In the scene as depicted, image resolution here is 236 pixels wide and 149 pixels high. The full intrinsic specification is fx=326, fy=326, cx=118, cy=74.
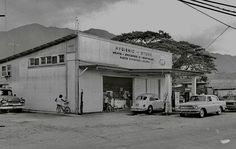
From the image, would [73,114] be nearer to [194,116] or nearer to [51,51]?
[51,51]

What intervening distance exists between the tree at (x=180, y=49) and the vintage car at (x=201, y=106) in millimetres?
33314

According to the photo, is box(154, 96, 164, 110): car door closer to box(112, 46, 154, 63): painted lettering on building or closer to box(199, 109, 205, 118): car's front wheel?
box(199, 109, 205, 118): car's front wheel

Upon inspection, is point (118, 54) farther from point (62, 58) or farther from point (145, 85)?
point (62, 58)

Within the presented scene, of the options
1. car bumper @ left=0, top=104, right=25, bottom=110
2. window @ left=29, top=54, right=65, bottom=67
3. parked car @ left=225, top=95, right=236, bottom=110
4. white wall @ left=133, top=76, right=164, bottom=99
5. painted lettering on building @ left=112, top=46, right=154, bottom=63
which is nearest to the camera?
car bumper @ left=0, top=104, right=25, bottom=110

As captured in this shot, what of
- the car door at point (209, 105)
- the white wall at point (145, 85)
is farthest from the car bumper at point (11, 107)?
the car door at point (209, 105)

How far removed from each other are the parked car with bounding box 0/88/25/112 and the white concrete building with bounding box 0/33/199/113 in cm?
144

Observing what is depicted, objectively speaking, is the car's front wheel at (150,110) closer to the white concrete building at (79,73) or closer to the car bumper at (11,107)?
the white concrete building at (79,73)

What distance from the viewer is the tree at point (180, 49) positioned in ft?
190

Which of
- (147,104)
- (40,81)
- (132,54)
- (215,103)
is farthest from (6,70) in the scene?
(215,103)

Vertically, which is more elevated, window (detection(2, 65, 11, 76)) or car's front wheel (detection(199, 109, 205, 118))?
window (detection(2, 65, 11, 76))

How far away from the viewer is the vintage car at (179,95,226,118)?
74.0 feet

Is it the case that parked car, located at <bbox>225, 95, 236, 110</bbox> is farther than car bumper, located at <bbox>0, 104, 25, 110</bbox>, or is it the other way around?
parked car, located at <bbox>225, 95, 236, 110</bbox>

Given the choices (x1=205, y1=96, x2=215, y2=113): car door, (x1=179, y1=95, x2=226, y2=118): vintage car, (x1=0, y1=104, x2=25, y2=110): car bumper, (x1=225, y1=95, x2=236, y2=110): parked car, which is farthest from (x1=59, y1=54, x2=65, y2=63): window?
(x1=225, y1=95, x2=236, y2=110): parked car

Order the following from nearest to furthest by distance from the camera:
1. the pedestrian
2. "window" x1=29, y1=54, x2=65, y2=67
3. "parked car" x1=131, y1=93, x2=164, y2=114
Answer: the pedestrian, "parked car" x1=131, y1=93, x2=164, y2=114, "window" x1=29, y1=54, x2=65, y2=67
